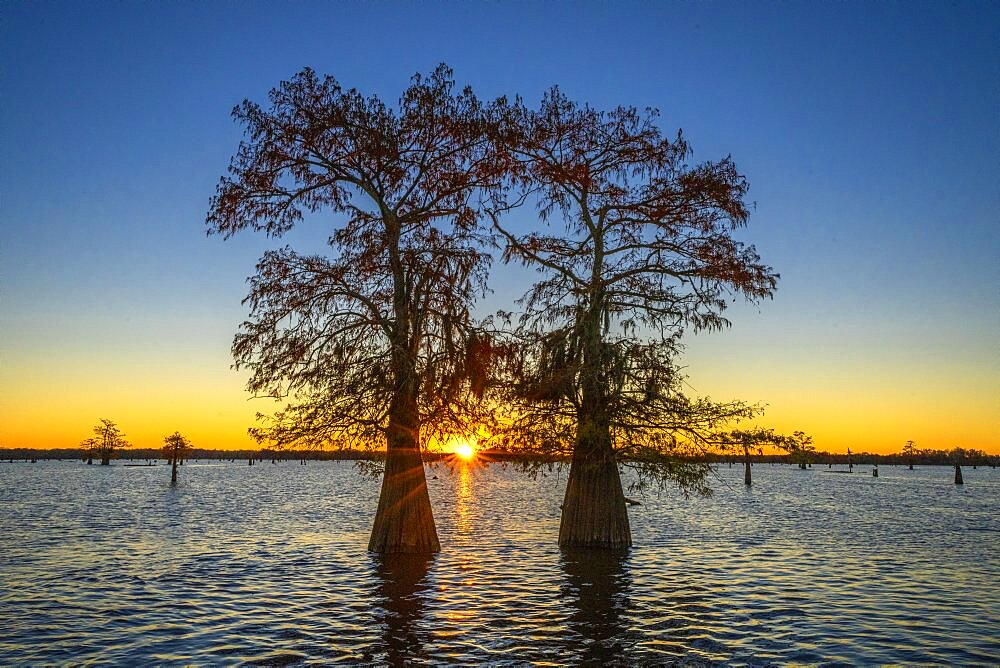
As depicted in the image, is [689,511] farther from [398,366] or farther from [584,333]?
[398,366]

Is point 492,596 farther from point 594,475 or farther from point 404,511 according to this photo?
point 594,475

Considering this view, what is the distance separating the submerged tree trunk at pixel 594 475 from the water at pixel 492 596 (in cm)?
85

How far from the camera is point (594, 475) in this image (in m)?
26.7

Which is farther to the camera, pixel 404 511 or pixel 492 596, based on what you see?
pixel 404 511

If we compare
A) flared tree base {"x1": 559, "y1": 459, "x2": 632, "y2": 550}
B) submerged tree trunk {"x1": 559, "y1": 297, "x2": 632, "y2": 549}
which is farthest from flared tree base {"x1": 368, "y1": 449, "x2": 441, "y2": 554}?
submerged tree trunk {"x1": 559, "y1": 297, "x2": 632, "y2": 549}

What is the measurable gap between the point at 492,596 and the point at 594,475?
21.0 feet

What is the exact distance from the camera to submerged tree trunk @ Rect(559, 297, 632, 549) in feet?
86.1

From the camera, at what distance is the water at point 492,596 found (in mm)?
16359

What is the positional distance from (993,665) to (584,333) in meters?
15.4

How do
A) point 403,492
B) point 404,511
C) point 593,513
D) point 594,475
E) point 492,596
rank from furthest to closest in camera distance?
point 593,513 < point 594,475 < point 404,511 < point 403,492 < point 492,596

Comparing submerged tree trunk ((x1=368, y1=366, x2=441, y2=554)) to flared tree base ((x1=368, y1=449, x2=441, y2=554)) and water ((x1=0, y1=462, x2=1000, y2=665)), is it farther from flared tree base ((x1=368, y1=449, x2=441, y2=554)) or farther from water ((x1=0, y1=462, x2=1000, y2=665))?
water ((x1=0, y1=462, x2=1000, y2=665))

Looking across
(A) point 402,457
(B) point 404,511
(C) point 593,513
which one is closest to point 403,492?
(B) point 404,511

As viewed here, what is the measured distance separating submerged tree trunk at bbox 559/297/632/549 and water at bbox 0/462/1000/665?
0.85m

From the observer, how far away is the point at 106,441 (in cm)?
17850
